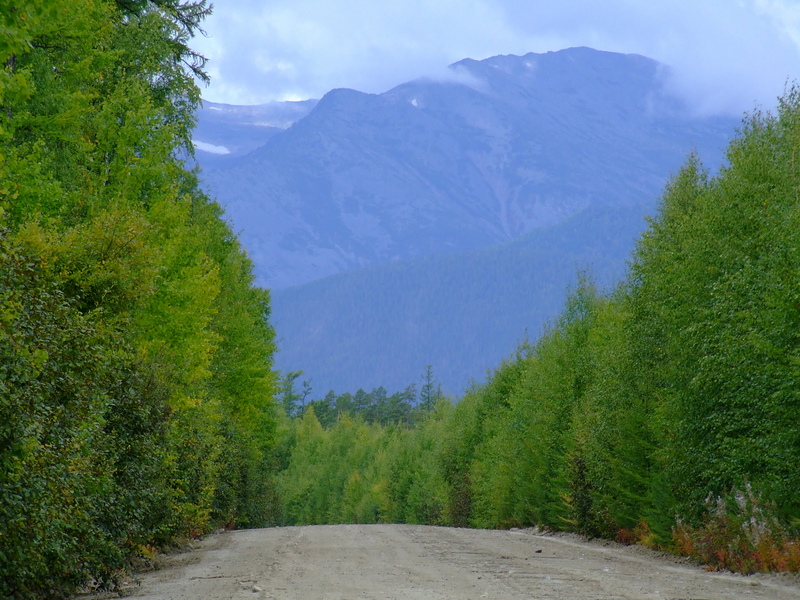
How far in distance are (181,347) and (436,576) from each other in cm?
1126

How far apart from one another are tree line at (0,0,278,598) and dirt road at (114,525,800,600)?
1451 mm

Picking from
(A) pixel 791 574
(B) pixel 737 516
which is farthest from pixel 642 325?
(A) pixel 791 574

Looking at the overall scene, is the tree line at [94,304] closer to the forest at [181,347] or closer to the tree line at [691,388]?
the forest at [181,347]

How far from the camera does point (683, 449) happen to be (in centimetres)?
2139

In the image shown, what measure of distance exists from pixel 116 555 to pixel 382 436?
8961cm

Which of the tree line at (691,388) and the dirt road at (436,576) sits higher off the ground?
the tree line at (691,388)

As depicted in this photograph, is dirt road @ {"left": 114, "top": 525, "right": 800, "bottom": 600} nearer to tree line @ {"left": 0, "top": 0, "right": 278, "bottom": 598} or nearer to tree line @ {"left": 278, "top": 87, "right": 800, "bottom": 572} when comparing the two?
tree line @ {"left": 0, "top": 0, "right": 278, "bottom": 598}

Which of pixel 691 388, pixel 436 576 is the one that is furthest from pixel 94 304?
pixel 691 388

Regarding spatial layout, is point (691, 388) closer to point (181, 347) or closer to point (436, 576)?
point (436, 576)

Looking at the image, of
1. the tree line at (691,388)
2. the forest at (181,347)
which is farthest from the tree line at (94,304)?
the tree line at (691,388)

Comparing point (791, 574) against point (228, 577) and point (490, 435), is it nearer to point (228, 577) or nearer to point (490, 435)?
point (228, 577)

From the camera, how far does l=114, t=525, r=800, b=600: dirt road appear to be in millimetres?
12188

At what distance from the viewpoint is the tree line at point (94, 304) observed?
9.40 meters

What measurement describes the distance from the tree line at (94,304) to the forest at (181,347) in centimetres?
5
